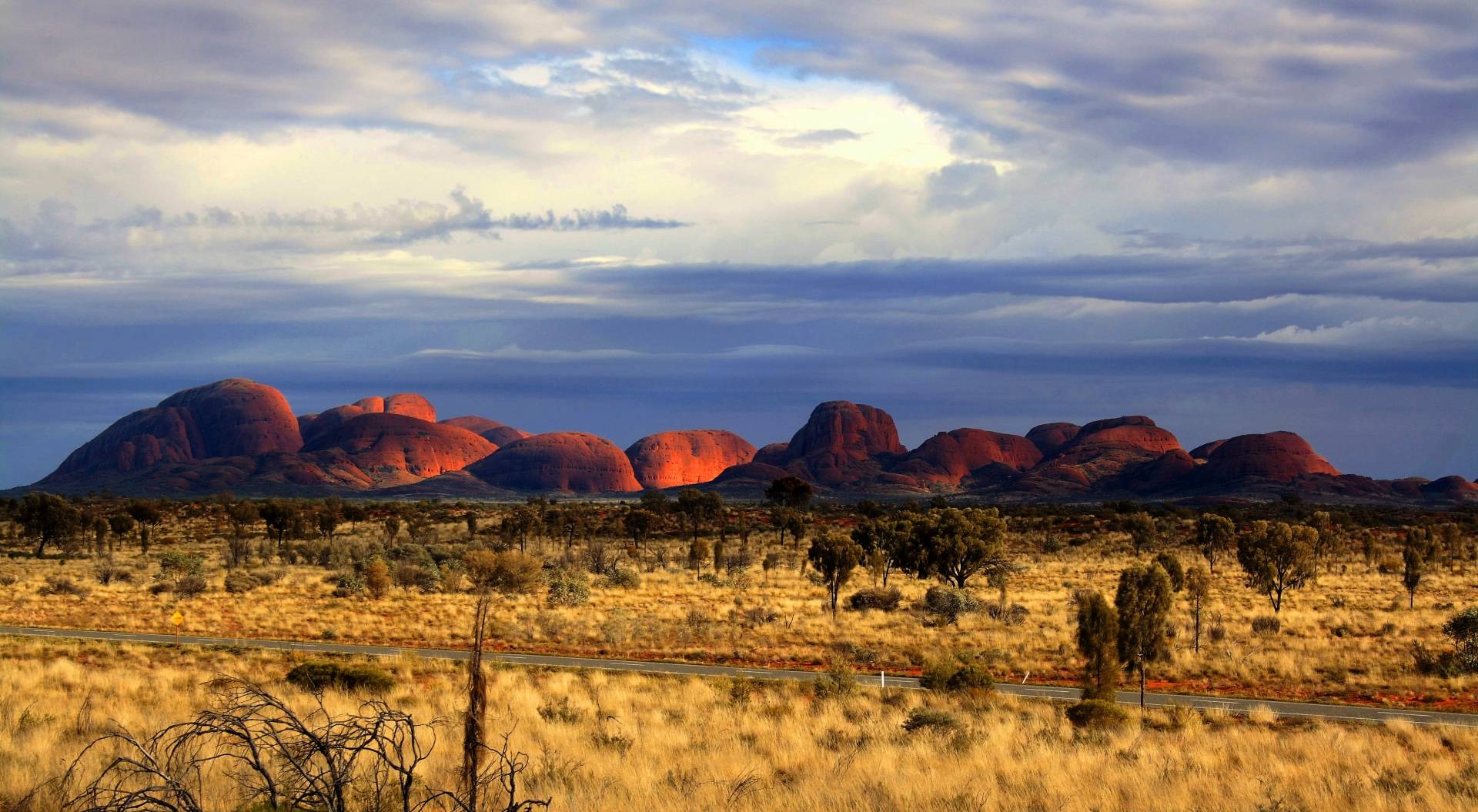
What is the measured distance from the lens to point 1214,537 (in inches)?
2498

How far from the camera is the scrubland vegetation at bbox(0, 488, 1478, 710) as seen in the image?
27859 millimetres

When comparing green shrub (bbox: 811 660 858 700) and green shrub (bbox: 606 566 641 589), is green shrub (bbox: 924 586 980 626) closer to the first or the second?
green shrub (bbox: 606 566 641 589)

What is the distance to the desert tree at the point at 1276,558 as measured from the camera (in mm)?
39469

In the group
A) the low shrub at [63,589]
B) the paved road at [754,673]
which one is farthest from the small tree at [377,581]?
the paved road at [754,673]

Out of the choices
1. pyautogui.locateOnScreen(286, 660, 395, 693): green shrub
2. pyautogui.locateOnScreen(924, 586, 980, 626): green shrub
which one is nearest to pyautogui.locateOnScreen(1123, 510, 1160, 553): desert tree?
pyautogui.locateOnScreen(924, 586, 980, 626): green shrub

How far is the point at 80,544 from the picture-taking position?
2830 inches

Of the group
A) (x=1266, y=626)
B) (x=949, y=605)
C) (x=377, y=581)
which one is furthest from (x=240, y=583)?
(x=1266, y=626)

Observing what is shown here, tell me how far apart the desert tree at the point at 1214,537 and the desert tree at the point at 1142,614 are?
39700 millimetres

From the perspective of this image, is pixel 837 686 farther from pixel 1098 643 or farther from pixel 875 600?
pixel 875 600

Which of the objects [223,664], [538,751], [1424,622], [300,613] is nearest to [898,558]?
[1424,622]

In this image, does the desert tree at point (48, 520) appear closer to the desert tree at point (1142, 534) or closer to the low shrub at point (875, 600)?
the low shrub at point (875, 600)

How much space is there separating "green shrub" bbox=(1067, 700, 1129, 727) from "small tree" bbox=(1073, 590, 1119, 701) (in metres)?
2.44

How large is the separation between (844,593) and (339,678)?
2761cm

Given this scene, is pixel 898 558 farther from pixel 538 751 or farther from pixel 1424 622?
pixel 538 751
